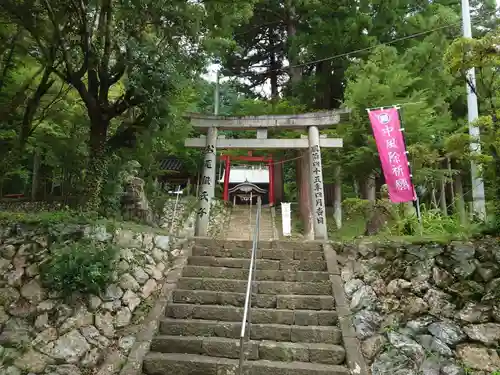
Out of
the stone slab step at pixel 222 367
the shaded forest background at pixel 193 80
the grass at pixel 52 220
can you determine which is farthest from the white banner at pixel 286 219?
the stone slab step at pixel 222 367

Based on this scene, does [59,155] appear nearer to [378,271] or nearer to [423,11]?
[378,271]

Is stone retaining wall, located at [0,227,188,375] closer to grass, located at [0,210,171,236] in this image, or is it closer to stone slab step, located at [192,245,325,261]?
grass, located at [0,210,171,236]

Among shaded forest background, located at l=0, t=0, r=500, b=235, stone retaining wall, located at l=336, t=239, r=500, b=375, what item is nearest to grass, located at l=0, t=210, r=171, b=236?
shaded forest background, located at l=0, t=0, r=500, b=235

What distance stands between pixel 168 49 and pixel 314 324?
599 centimetres

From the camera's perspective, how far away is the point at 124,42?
7625 millimetres

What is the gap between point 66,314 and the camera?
203 inches

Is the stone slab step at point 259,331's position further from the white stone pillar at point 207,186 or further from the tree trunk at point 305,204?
the tree trunk at point 305,204

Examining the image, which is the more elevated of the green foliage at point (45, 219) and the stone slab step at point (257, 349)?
A: the green foliage at point (45, 219)

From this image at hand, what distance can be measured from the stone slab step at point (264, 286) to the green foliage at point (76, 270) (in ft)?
4.23

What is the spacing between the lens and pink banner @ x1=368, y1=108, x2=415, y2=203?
7297 mm

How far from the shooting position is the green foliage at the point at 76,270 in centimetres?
524

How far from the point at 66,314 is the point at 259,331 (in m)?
2.66

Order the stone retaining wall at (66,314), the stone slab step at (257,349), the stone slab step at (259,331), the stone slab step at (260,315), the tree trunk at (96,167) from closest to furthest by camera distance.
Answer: the stone retaining wall at (66,314)
the stone slab step at (257,349)
the stone slab step at (259,331)
the stone slab step at (260,315)
the tree trunk at (96,167)

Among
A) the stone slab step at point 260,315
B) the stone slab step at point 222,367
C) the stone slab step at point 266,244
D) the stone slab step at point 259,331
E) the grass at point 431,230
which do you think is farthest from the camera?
the stone slab step at point 266,244
